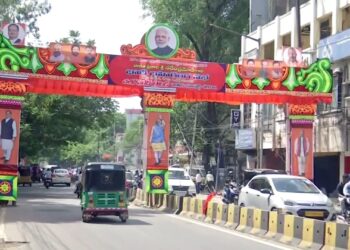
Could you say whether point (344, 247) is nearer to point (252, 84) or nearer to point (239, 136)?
point (252, 84)

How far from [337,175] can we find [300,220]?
809 inches

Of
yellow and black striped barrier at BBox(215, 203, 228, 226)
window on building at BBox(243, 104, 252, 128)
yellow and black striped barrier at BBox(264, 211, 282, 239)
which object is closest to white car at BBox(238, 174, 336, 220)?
yellow and black striped barrier at BBox(215, 203, 228, 226)

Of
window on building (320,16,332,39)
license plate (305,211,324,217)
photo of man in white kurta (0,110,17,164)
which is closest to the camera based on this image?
license plate (305,211,324,217)

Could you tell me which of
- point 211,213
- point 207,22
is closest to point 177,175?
point 211,213

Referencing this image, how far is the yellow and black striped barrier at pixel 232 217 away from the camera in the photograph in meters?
18.3

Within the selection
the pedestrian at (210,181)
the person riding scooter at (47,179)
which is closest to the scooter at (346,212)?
the pedestrian at (210,181)

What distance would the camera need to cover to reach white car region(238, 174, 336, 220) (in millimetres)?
17141

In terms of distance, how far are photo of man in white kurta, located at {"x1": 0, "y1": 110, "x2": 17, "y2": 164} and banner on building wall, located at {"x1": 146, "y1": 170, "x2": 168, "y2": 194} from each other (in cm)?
549

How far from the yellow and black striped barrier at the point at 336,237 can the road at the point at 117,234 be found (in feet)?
4.28

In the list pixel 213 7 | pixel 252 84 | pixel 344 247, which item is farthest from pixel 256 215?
pixel 213 7

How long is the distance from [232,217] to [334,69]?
16.2 metres

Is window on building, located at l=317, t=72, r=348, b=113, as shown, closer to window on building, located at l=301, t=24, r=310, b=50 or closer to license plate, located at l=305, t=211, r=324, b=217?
window on building, located at l=301, t=24, r=310, b=50

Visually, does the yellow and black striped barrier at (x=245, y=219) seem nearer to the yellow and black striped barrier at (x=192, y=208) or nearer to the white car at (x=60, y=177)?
the yellow and black striped barrier at (x=192, y=208)

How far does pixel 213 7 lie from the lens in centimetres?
4988
